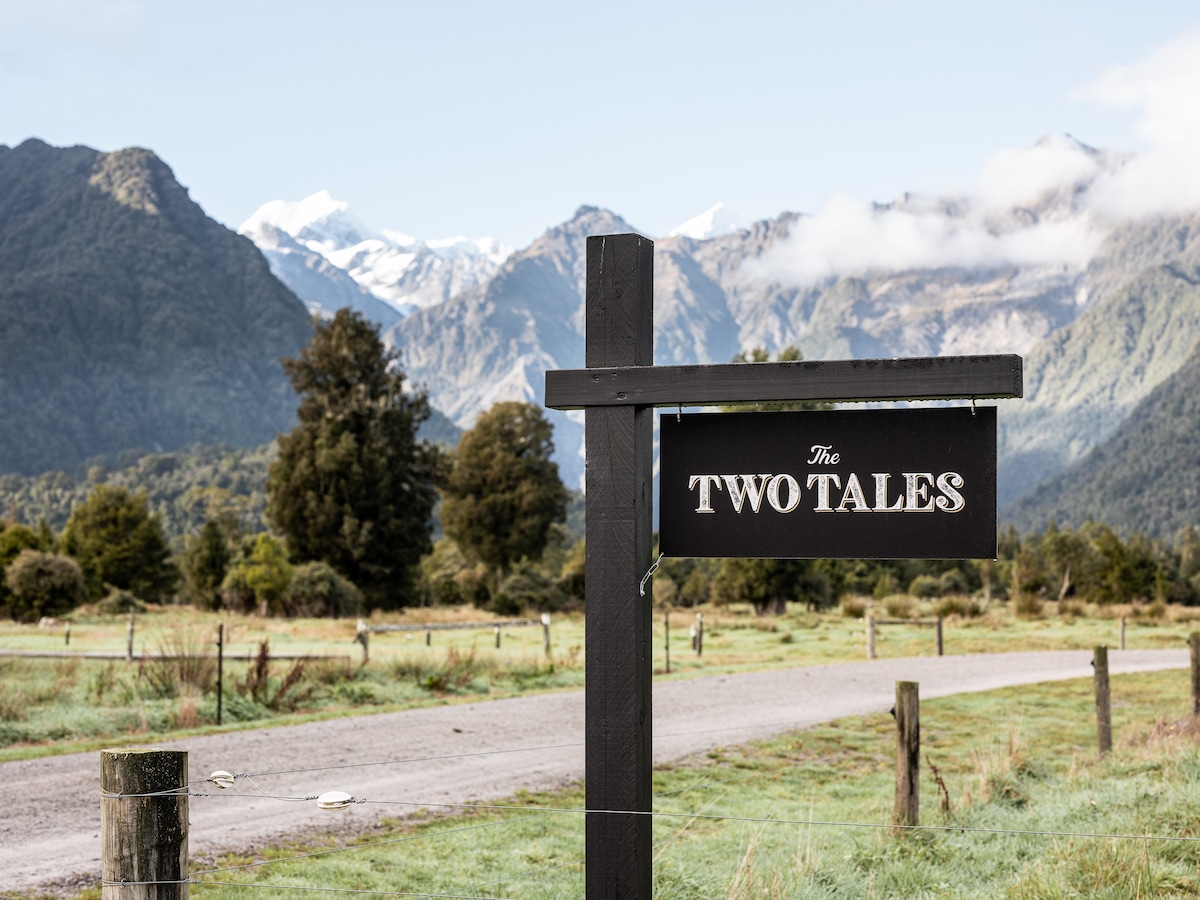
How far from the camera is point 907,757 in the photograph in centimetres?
708

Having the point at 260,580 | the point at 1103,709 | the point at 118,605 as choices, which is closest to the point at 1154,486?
the point at 260,580

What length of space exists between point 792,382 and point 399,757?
8.60 metres

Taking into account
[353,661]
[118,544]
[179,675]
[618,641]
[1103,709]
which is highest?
[618,641]

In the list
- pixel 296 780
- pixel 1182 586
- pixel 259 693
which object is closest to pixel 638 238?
pixel 296 780

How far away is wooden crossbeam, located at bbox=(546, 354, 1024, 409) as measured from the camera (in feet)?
10.7

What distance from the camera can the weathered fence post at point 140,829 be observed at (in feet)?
9.48

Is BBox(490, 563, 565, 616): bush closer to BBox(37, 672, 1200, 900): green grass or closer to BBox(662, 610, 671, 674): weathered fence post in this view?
BBox(662, 610, 671, 674): weathered fence post

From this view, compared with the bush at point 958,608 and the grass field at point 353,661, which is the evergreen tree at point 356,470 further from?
the bush at point 958,608

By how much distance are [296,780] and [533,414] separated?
40440 mm

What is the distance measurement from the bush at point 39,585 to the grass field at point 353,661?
1.30 metres

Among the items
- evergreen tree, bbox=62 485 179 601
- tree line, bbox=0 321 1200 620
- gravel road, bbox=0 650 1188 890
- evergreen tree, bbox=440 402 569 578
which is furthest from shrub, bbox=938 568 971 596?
evergreen tree, bbox=62 485 179 601

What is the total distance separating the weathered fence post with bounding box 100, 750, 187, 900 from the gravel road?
1513 mm

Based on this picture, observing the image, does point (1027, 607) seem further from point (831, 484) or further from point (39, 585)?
point (831, 484)

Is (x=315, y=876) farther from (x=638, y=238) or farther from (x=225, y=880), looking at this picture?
(x=638, y=238)
